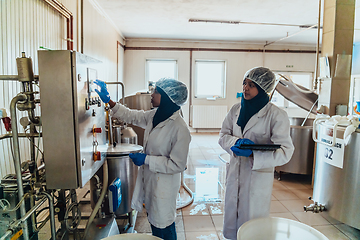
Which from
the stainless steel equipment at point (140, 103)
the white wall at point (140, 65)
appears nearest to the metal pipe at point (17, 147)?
the stainless steel equipment at point (140, 103)

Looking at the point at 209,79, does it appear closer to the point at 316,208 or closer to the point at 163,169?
the point at 316,208

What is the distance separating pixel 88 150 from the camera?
1.20 m

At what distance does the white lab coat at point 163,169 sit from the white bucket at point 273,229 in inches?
20.5

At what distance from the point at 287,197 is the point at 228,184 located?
1659 mm

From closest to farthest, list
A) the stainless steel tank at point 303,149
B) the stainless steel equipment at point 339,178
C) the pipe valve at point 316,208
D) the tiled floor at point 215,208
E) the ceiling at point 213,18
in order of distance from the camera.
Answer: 1. the stainless steel equipment at point 339,178
2. the tiled floor at point 215,208
3. the pipe valve at point 316,208
4. the stainless steel tank at point 303,149
5. the ceiling at point 213,18

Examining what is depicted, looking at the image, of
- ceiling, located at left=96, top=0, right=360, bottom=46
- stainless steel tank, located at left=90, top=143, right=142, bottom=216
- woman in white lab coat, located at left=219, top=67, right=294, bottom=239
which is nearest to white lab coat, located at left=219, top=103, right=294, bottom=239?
woman in white lab coat, located at left=219, top=67, right=294, bottom=239

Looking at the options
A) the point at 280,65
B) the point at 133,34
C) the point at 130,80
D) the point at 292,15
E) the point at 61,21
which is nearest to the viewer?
the point at 61,21

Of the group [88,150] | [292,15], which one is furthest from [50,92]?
A: [292,15]

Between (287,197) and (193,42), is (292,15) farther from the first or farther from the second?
(287,197)

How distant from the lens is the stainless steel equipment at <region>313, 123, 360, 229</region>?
1961mm

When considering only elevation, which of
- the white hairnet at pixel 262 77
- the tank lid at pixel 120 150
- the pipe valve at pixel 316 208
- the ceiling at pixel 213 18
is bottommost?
the pipe valve at pixel 316 208

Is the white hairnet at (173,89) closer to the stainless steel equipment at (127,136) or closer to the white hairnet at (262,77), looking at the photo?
the white hairnet at (262,77)

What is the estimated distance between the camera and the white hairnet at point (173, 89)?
1452 millimetres

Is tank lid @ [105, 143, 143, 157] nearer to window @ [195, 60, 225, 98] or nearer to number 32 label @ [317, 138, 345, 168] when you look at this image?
number 32 label @ [317, 138, 345, 168]
